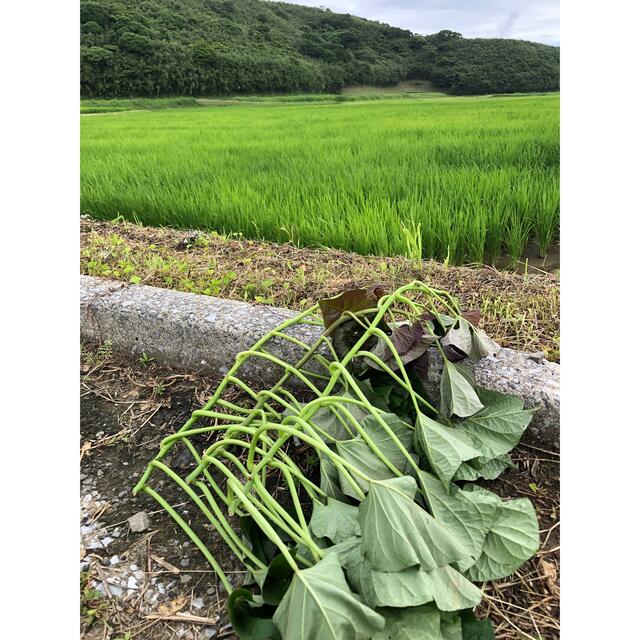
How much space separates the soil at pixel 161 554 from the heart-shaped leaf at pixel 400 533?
216 millimetres

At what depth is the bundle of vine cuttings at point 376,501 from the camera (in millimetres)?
683

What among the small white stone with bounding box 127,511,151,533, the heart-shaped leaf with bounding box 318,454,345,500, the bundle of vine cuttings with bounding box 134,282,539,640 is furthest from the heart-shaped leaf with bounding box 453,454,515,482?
the small white stone with bounding box 127,511,151,533

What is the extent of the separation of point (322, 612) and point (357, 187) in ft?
7.29

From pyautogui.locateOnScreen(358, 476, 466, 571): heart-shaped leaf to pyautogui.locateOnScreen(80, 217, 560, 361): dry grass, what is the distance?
679mm

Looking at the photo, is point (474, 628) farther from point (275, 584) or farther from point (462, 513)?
Answer: point (275, 584)

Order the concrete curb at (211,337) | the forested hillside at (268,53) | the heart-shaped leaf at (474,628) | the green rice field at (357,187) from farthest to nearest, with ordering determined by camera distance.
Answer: the forested hillside at (268,53), the green rice field at (357,187), the concrete curb at (211,337), the heart-shaped leaf at (474,628)

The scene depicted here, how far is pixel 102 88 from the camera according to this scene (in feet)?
17.5

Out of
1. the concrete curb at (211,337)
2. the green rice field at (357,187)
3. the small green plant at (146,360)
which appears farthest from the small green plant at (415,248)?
the small green plant at (146,360)

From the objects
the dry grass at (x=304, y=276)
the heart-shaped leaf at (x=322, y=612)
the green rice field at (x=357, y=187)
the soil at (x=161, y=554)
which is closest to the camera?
the heart-shaped leaf at (x=322, y=612)

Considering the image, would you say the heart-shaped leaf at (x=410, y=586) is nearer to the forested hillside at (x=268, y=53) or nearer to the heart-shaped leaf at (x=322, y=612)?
the heart-shaped leaf at (x=322, y=612)

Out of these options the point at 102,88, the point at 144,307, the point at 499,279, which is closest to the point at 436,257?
the point at 499,279

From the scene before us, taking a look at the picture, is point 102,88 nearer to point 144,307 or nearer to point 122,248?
point 122,248

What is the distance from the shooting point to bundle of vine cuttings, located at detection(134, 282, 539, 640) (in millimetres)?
683

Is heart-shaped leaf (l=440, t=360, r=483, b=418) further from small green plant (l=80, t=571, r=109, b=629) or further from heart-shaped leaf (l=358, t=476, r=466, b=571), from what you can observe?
small green plant (l=80, t=571, r=109, b=629)
